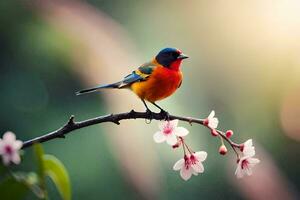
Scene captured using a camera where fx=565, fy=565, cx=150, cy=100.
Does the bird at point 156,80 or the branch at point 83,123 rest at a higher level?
the branch at point 83,123

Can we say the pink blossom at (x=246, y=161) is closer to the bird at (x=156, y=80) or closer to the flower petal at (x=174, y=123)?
the flower petal at (x=174, y=123)

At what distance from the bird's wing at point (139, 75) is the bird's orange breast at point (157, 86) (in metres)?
0.02

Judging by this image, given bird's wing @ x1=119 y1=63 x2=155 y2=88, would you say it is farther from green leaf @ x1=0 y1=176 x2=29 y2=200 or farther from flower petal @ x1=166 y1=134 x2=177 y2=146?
green leaf @ x1=0 y1=176 x2=29 y2=200

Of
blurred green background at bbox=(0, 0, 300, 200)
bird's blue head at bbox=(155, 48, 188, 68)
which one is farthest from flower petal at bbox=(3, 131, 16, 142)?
blurred green background at bbox=(0, 0, 300, 200)

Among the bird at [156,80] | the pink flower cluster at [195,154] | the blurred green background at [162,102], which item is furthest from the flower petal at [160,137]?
the blurred green background at [162,102]

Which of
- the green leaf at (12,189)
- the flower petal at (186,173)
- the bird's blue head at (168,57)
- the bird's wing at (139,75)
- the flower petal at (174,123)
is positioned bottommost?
the flower petal at (186,173)

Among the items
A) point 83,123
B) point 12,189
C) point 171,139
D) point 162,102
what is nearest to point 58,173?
point 12,189

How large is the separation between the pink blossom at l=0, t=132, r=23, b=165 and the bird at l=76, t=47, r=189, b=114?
2.36 feet

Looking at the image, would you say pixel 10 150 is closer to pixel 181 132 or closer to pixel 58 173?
pixel 58 173

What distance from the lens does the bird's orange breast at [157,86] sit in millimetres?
1477

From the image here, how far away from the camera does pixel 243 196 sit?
3365mm

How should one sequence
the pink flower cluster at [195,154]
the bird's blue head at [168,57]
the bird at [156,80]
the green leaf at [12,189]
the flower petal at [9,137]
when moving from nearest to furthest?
1. the green leaf at [12,189]
2. the flower petal at [9,137]
3. the pink flower cluster at [195,154]
4. the bird at [156,80]
5. the bird's blue head at [168,57]

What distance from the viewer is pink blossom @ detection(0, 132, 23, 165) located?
0.67 meters

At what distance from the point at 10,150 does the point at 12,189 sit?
0.11 metres
